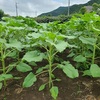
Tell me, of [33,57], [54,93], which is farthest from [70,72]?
[33,57]

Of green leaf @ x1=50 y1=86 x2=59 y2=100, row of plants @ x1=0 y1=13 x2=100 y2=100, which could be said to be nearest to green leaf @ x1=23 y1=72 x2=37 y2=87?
row of plants @ x1=0 y1=13 x2=100 y2=100

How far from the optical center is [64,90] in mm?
1950

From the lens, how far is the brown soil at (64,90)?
6.17 feet

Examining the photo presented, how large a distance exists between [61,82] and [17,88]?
0.40m

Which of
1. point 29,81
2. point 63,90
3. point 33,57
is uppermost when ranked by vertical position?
point 33,57

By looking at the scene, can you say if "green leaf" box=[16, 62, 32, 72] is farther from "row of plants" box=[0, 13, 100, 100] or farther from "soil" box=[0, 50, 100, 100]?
"soil" box=[0, 50, 100, 100]

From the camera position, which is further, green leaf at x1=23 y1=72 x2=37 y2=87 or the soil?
the soil

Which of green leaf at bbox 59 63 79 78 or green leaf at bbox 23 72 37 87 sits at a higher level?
green leaf at bbox 59 63 79 78

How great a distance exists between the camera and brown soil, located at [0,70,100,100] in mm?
1880

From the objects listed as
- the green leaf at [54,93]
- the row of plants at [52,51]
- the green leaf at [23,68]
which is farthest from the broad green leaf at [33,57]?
the green leaf at [54,93]

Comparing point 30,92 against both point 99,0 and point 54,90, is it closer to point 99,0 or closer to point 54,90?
point 54,90

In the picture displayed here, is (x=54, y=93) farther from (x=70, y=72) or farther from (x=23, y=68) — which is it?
(x=23, y=68)

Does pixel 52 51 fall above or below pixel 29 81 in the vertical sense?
above

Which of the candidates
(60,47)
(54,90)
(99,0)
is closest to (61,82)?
(54,90)
